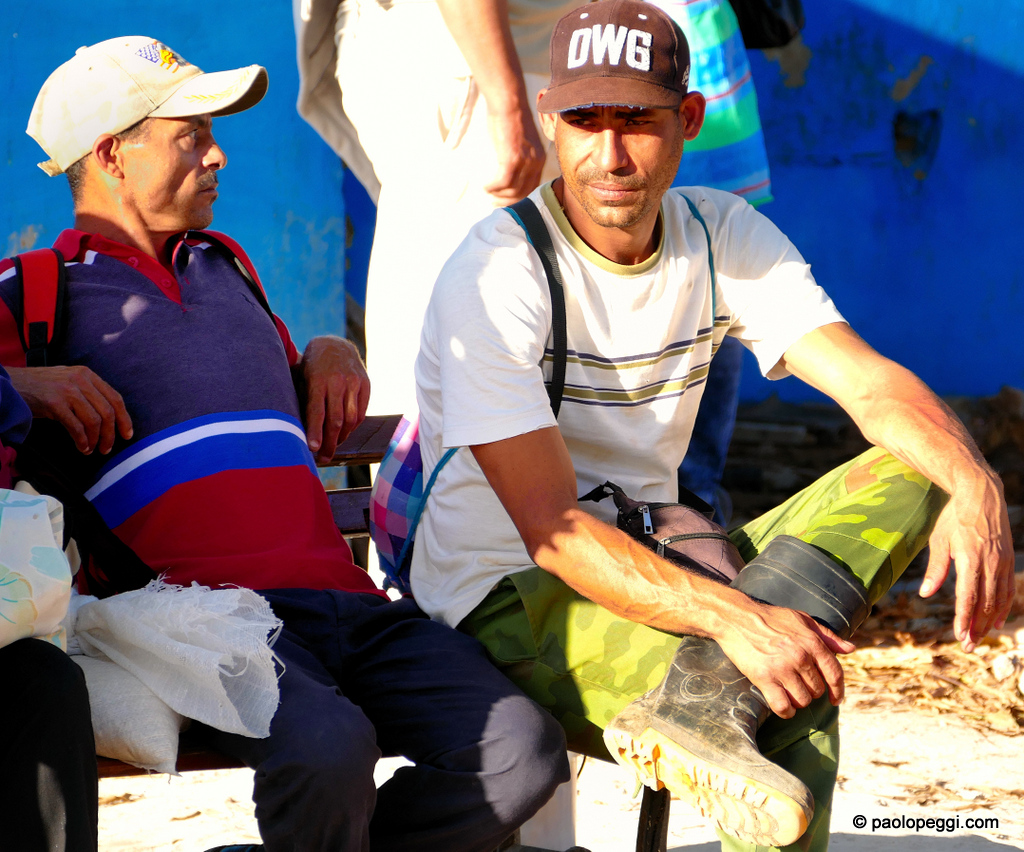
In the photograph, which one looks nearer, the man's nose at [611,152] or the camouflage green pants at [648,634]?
the camouflage green pants at [648,634]

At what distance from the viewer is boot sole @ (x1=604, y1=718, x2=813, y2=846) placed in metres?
1.83

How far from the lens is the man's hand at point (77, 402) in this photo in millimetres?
2113

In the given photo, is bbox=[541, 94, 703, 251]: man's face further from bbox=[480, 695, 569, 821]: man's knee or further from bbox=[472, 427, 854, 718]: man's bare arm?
bbox=[480, 695, 569, 821]: man's knee

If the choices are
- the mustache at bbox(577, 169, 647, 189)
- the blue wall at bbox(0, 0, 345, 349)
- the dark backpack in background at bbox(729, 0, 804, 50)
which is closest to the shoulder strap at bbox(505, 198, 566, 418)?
Answer: the mustache at bbox(577, 169, 647, 189)

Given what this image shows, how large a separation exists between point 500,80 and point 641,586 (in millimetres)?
1441

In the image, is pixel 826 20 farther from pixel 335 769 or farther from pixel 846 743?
pixel 335 769

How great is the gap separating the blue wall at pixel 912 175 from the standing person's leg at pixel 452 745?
376 centimetres

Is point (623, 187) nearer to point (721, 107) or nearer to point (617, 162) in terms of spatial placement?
point (617, 162)

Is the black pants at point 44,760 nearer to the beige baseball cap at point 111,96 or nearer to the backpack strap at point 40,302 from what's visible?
the backpack strap at point 40,302

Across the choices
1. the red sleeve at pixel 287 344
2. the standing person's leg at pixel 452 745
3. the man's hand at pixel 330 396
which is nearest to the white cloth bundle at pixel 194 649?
the standing person's leg at pixel 452 745

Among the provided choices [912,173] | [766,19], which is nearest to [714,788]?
[766,19]

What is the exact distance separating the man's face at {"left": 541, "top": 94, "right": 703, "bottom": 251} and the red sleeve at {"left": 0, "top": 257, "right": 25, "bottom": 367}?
1076 millimetres

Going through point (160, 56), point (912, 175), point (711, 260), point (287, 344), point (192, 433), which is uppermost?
point (160, 56)

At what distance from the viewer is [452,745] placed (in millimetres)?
2074
